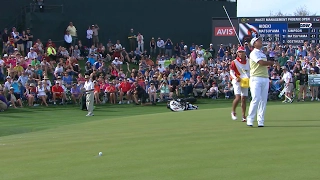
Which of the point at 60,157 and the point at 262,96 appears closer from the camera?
the point at 60,157

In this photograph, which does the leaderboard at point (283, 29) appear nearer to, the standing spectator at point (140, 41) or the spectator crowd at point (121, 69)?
the spectator crowd at point (121, 69)

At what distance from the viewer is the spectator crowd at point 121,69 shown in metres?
26.5

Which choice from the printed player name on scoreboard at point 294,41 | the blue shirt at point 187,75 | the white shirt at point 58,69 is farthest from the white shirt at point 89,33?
the printed player name on scoreboard at point 294,41

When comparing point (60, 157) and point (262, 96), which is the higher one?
point (262, 96)

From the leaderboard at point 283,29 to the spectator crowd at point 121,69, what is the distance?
A: 600 millimetres

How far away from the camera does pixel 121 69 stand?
1229 inches

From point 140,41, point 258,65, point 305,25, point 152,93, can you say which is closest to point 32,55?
point 152,93

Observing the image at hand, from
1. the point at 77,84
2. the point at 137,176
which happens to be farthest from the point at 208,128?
the point at 77,84

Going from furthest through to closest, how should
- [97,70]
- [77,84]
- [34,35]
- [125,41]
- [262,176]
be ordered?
[125,41], [34,35], [97,70], [77,84], [262,176]

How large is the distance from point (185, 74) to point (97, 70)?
4919mm

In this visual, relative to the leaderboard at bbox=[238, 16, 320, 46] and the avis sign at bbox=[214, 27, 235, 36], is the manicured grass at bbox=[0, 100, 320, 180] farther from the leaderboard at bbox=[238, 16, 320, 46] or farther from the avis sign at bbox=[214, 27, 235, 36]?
the avis sign at bbox=[214, 27, 235, 36]

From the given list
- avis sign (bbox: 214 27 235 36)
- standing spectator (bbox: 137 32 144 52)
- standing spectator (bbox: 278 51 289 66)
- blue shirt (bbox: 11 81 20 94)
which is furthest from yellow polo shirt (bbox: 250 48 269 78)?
standing spectator (bbox: 137 32 144 52)

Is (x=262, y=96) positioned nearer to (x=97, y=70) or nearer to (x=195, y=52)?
(x=97, y=70)

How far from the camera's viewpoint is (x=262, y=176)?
6.58 meters
